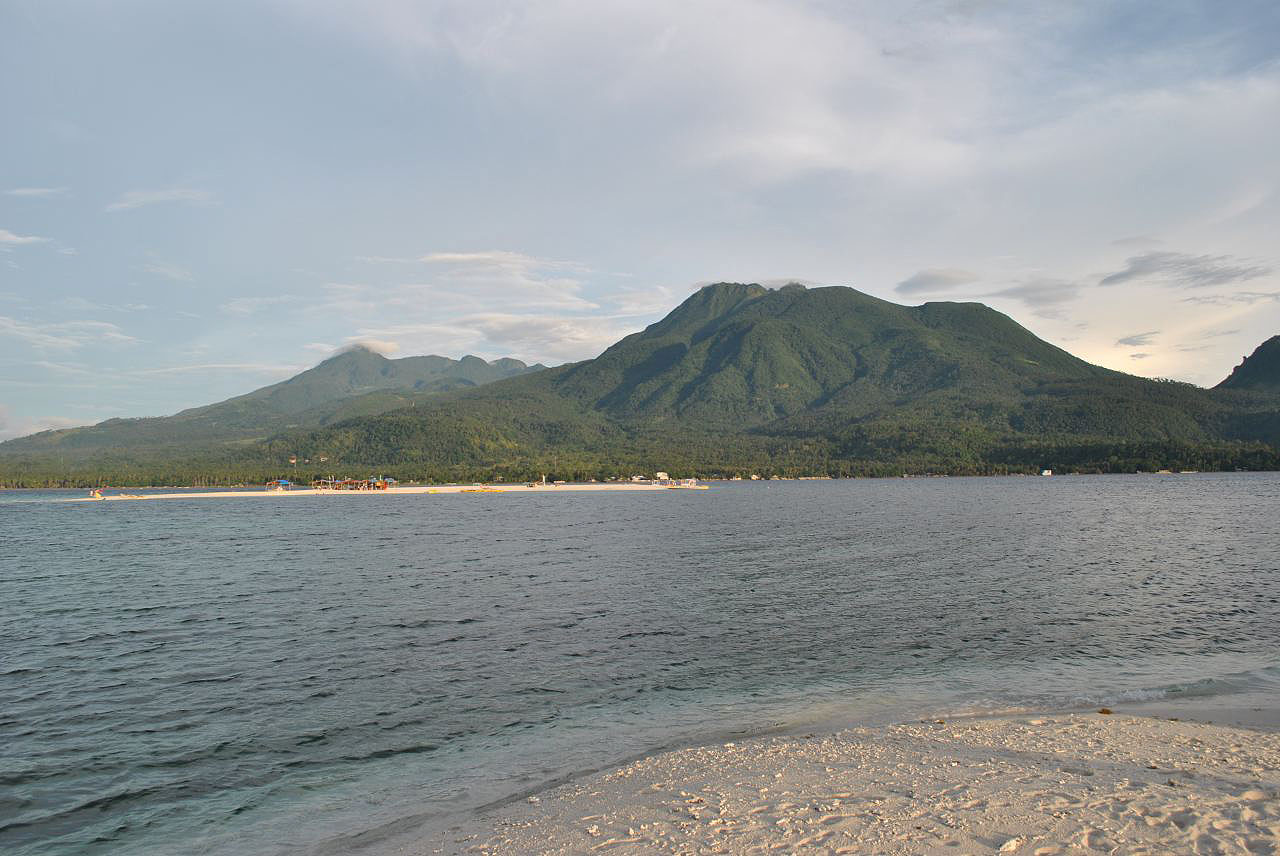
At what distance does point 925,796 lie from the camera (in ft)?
43.0

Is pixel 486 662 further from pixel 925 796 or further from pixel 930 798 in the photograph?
pixel 930 798

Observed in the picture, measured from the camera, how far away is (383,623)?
33.1 meters

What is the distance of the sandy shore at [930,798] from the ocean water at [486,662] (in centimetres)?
209

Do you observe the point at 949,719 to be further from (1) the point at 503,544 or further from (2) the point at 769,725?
(1) the point at 503,544

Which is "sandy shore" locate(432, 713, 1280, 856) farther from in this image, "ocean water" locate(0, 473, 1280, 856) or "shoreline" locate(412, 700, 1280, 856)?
"ocean water" locate(0, 473, 1280, 856)

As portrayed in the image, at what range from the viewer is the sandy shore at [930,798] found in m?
11.3

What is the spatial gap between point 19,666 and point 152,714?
9.83m

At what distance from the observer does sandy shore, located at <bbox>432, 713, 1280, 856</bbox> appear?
1132 centimetres

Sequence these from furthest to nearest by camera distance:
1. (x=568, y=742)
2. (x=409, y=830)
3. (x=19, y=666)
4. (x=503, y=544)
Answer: (x=503, y=544), (x=19, y=666), (x=568, y=742), (x=409, y=830)

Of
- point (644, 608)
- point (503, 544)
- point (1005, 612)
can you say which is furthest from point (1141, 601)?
point (503, 544)

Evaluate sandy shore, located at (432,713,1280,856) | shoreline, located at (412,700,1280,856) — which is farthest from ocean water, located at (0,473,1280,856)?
sandy shore, located at (432,713,1280,856)

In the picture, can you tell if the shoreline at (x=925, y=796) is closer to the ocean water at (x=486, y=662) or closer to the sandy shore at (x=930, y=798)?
the sandy shore at (x=930, y=798)

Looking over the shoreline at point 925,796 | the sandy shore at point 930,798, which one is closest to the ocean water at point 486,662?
the shoreline at point 925,796

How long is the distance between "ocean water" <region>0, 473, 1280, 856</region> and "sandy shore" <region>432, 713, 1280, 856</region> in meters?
2.09
